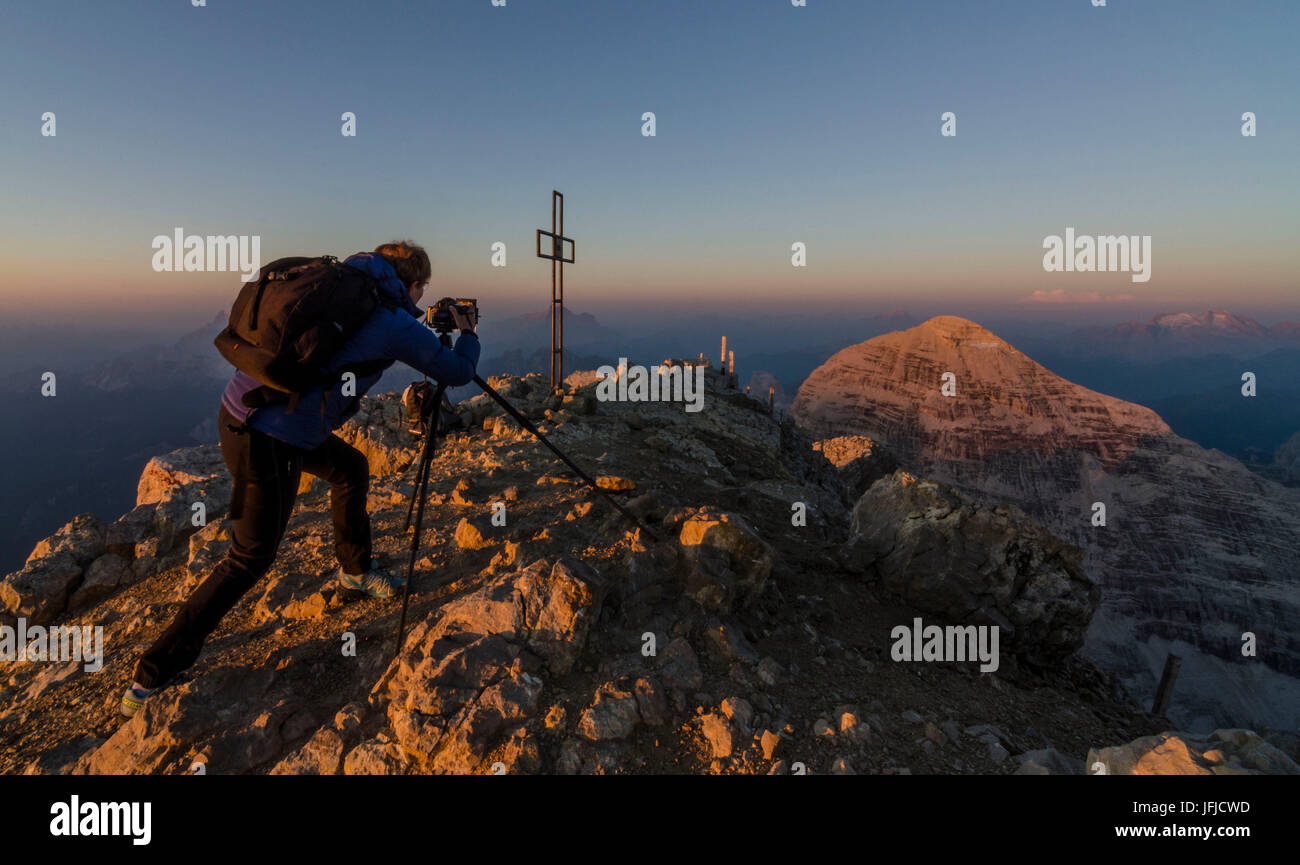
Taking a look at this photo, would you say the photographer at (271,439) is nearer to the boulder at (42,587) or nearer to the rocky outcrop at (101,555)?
the rocky outcrop at (101,555)

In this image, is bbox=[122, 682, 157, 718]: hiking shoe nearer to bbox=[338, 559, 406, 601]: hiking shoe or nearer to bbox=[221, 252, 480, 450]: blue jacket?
bbox=[338, 559, 406, 601]: hiking shoe

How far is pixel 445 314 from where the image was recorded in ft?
14.8

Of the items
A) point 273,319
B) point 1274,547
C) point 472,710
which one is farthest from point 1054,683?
point 1274,547

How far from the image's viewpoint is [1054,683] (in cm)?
570

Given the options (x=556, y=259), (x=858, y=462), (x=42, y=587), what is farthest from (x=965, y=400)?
(x=42, y=587)

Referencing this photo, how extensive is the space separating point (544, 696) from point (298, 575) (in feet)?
11.8

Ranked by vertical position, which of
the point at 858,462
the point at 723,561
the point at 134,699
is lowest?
the point at 858,462

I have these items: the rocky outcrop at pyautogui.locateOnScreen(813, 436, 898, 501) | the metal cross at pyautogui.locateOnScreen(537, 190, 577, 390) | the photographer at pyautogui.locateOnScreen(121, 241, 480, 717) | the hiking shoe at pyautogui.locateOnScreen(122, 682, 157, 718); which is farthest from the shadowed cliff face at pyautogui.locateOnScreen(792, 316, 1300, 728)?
the hiking shoe at pyautogui.locateOnScreen(122, 682, 157, 718)

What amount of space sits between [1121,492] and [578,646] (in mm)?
86187

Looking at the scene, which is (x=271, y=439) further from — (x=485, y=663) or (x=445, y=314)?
(x=485, y=663)

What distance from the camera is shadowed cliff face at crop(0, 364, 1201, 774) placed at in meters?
3.32

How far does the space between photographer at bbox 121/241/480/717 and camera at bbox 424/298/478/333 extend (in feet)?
1.00
